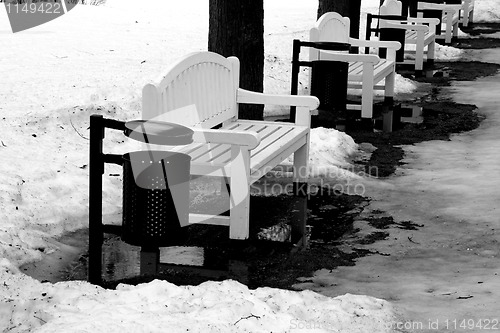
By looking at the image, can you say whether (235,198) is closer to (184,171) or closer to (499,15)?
(184,171)

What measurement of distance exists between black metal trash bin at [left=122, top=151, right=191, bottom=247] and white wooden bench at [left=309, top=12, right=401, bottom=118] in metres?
5.22

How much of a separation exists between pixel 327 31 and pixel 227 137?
504 centimetres

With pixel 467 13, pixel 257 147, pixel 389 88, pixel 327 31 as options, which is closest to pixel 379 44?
pixel 389 88

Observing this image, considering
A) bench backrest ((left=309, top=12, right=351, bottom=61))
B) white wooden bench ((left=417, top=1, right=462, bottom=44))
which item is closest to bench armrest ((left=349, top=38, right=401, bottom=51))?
bench backrest ((left=309, top=12, right=351, bottom=61))

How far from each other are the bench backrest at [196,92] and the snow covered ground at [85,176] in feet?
3.15

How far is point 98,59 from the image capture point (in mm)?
13398

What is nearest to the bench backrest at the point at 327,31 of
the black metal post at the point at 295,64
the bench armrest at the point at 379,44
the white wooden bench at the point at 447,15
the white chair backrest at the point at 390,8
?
the bench armrest at the point at 379,44

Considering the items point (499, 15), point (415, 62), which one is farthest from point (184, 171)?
point (499, 15)

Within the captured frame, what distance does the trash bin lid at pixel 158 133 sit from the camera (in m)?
5.16

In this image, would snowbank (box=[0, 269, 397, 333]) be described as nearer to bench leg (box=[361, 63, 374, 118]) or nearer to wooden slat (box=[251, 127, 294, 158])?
wooden slat (box=[251, 127, 294, 158])

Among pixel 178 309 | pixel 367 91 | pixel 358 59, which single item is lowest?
pixel 178 309

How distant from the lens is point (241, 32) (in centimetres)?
→ 924

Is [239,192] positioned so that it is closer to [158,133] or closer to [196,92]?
[196,92]

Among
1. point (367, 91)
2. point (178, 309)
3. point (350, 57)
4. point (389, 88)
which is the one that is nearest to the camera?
point (178, 309)
